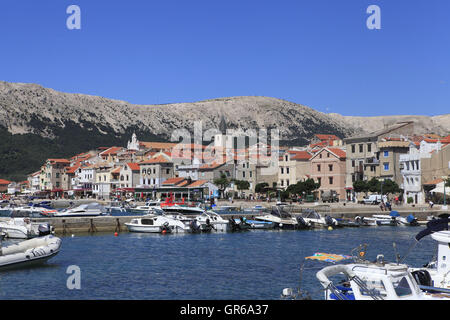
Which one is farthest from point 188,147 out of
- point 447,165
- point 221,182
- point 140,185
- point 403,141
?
point 447,165

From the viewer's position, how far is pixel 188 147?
153m

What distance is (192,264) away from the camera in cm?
3650

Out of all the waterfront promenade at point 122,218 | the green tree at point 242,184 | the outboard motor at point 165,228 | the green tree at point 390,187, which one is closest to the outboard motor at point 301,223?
the waterfront promenade at point 122,218

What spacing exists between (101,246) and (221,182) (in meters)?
70.5

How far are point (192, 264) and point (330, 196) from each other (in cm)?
6835

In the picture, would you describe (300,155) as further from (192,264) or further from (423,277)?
(423,277)

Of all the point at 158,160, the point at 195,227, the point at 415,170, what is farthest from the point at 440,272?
the point at 158,160

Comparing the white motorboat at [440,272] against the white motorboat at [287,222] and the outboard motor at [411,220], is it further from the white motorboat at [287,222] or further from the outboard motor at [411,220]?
the outboard motor at [411,220]

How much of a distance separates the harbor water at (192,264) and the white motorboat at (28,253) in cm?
54

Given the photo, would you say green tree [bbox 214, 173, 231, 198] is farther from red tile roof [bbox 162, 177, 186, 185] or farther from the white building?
the white building

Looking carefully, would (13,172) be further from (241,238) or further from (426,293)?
(426,293)

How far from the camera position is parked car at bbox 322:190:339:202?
100281mm

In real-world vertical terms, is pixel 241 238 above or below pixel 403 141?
below

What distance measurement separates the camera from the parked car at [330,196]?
100281 mm
